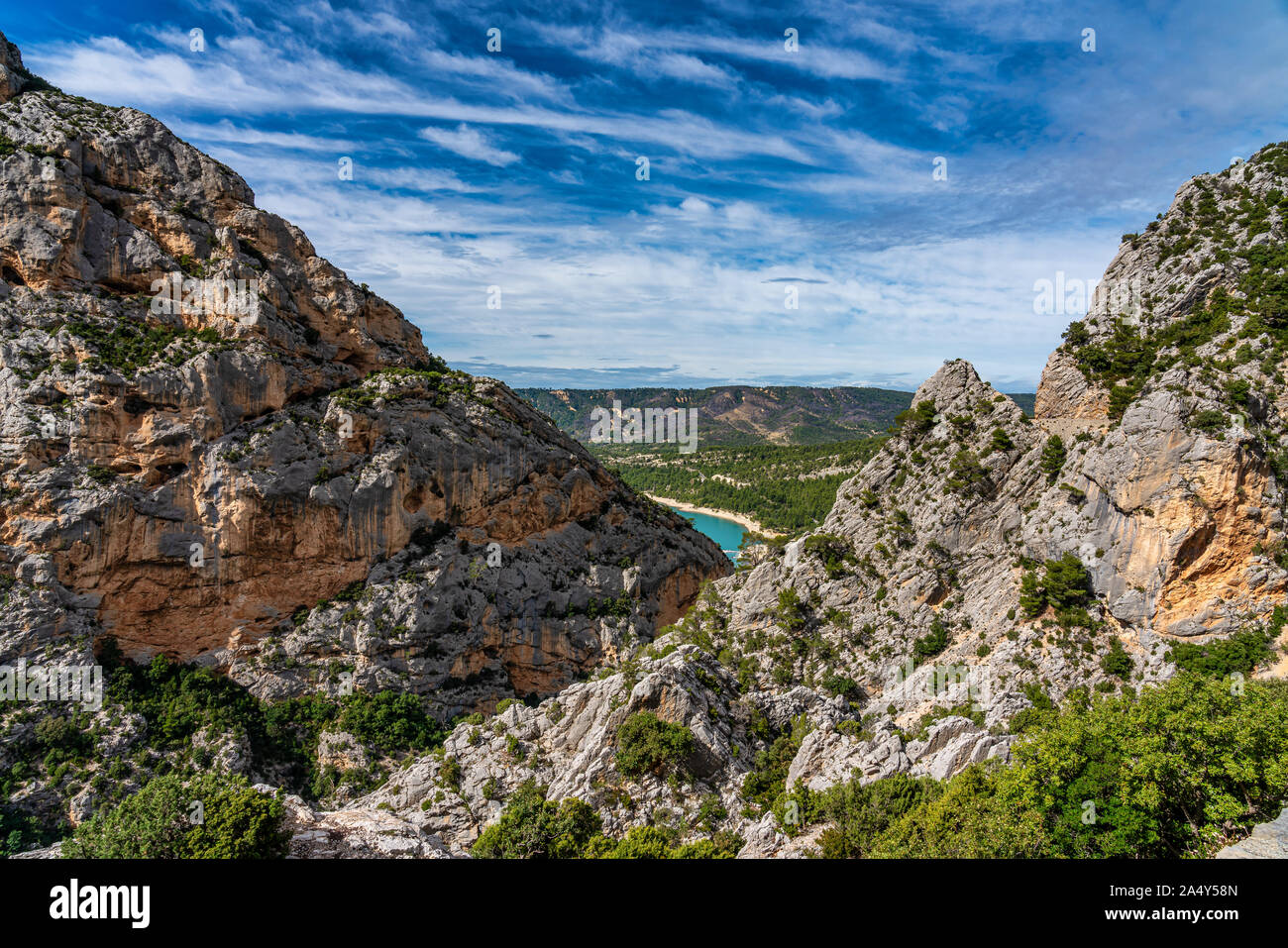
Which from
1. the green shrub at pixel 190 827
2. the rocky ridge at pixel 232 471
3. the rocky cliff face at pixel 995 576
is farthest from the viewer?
the rocky ridge at pixel 232 471

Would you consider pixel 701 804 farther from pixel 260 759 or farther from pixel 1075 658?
pixel 260 759

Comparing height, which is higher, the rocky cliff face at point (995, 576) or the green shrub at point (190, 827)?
the rocky cliff face at point (995, 576)

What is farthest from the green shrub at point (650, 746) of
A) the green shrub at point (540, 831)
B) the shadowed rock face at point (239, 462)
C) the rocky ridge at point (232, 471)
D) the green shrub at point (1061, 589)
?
the shadowed rock face at point (239, 462)

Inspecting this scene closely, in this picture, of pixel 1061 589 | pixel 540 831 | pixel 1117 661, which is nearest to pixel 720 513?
pixel 1061 589

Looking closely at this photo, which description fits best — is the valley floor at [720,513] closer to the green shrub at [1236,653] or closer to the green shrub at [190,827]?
the green shrub at [1236,653]

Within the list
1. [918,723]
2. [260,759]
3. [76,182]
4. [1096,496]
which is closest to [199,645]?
[260,759]

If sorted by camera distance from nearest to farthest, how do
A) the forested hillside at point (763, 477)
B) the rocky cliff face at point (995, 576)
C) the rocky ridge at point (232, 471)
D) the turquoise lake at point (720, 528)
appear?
the rocky cliff face at point (995, 576) < the rocky ridge at point (232, 471) < the forested hillside at point (763, 477) < the turquoise lake at point (720, 528)

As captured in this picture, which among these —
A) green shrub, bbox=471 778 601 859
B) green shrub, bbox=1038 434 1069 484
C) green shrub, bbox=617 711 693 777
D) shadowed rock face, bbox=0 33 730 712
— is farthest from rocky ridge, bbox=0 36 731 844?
green shrub, bbox=1038 434 1069 484
